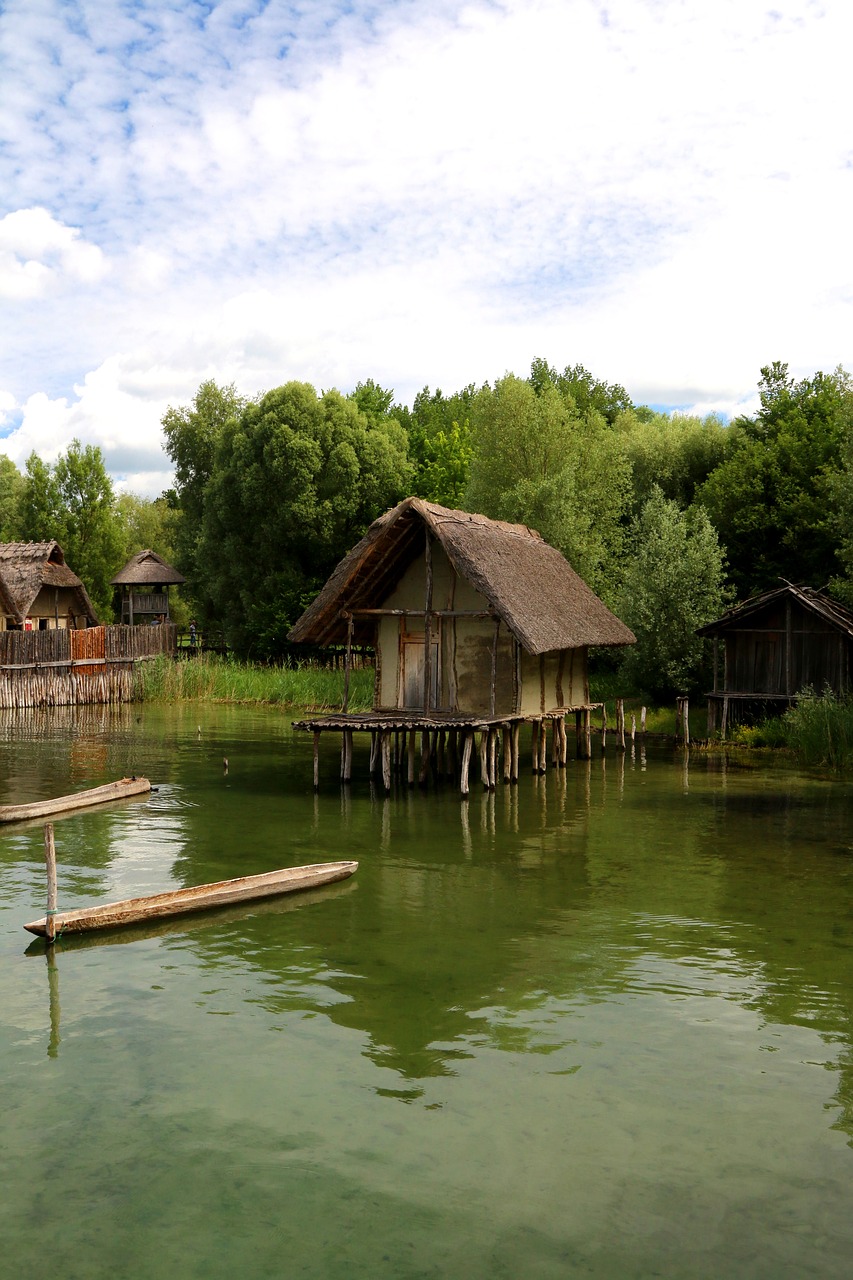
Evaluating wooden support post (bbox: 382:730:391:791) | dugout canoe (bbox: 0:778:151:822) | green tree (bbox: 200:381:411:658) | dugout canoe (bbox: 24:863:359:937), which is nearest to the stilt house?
wooden support post (bbox: 382:730:391:791)

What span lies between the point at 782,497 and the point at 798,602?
10.6m

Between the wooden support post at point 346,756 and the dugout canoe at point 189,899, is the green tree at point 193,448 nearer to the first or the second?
the wooden support post at point 346,756

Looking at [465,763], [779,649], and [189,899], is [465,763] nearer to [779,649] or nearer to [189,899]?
[189,899]

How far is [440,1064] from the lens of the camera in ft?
32.9

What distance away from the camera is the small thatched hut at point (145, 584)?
184 ft

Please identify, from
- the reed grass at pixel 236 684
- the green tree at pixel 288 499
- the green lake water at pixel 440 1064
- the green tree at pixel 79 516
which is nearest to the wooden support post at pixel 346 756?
the green lake water at pixel 440 1064

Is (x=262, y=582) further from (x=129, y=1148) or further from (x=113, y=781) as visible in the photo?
(x=129, y=1148)

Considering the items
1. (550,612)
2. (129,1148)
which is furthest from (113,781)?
(129,1148)

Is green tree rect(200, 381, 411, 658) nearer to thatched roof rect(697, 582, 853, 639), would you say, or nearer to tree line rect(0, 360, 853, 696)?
tree line rect(0, 360, 853, 696)

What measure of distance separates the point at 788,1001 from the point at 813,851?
24.3ft

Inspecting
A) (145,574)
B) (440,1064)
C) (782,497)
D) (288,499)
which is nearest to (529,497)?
(782,497)

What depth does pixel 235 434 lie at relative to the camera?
51.3m

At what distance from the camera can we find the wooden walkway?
921 inches

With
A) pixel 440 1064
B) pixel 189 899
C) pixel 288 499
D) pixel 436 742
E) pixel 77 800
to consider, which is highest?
pixel 288 499
